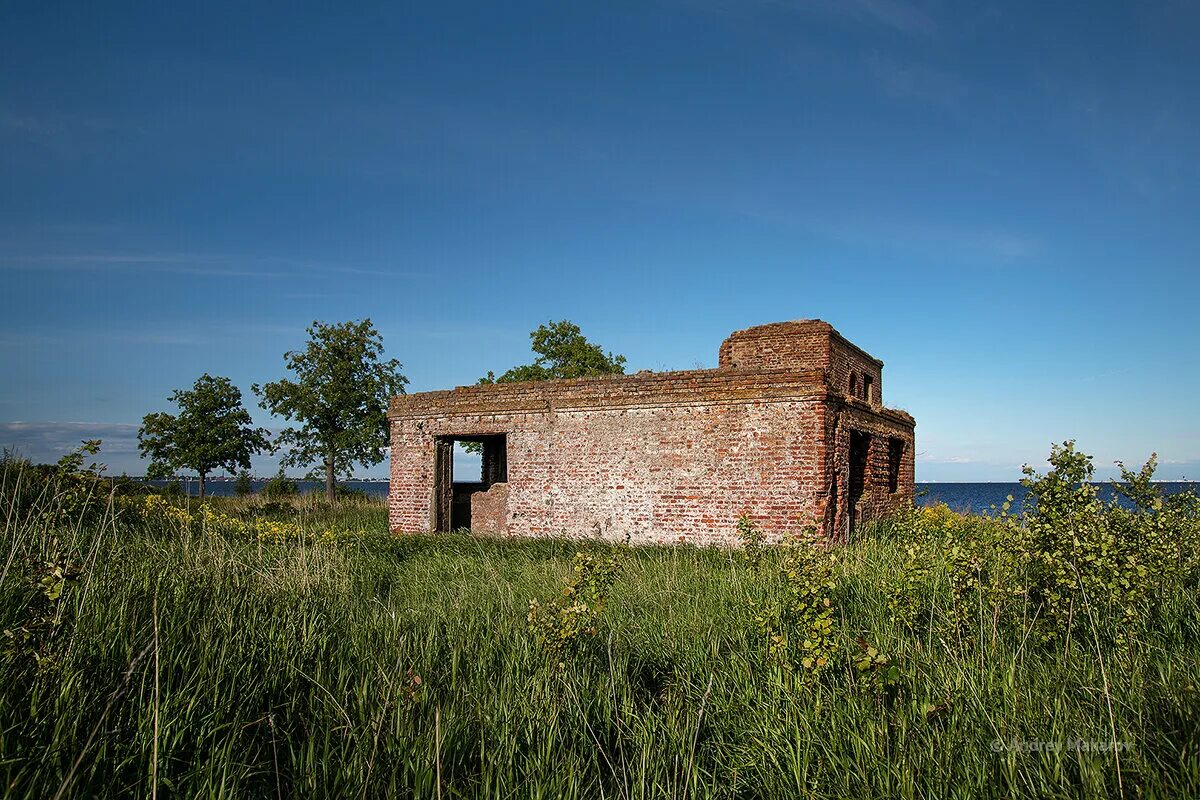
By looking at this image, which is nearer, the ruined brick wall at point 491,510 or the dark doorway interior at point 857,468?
the dark doorway interior at point 857,468

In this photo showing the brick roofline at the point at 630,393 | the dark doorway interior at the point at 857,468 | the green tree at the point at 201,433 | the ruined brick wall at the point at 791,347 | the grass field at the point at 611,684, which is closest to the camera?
the grass field at the point at 611,684

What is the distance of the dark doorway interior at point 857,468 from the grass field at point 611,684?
6.88m

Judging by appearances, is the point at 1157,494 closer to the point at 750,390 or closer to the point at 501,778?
the point at 750,390

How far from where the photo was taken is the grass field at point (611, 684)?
304cm

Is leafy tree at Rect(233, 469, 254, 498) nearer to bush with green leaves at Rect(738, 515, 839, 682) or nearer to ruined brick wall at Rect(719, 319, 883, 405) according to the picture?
ruined brick wall at Rect(719, 319, 883, 405)

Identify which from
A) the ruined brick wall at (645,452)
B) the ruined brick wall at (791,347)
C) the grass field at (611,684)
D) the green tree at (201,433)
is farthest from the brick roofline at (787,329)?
the green tree at (201,433)

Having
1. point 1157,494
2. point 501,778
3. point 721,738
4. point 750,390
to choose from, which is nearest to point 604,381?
point 750,390

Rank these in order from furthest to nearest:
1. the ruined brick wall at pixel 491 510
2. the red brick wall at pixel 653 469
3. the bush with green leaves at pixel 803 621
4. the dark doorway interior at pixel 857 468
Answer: the ruined brick wall at pixel 491 510 < the dark doorway interior at pixel 857 468 < the red brick wall at pixel 653 469 < the bush with green leaves at pixel 803 621

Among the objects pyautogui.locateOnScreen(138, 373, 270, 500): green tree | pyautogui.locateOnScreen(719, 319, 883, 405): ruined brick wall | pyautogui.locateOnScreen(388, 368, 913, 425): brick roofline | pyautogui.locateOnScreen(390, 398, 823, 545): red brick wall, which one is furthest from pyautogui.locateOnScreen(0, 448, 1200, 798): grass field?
pyautogui.locateOnScreen(138, 373, 270, 500): green tree

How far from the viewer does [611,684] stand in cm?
454

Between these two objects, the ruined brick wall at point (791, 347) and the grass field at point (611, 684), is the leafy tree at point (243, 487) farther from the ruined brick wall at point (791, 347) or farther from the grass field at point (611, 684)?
the grass field at point (611, 684)

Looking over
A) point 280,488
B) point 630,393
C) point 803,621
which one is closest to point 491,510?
point 630,393

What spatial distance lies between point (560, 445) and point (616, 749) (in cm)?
1013

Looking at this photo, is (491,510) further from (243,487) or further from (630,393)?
(243,487)
